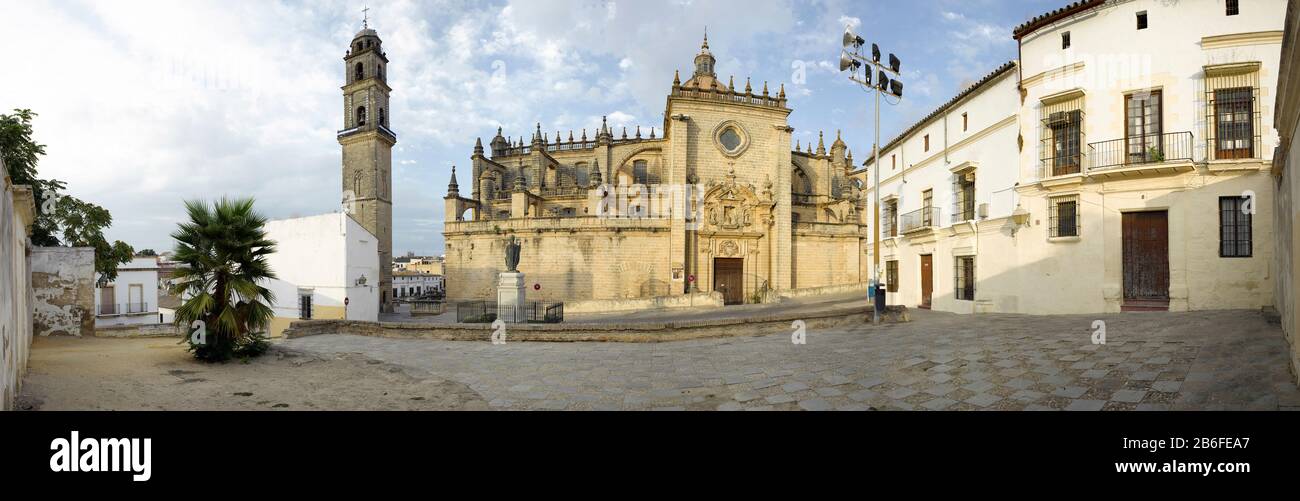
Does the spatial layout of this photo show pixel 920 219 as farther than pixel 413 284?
No

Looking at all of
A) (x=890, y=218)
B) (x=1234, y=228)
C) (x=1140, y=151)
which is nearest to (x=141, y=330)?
(x=890, y=218)

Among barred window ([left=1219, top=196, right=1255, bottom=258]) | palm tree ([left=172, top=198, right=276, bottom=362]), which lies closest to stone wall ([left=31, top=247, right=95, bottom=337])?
palm tree ([left=172, top=198, right=276, bottom=362])

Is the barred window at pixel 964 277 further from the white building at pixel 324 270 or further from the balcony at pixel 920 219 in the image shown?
the white building at pixel 324 270

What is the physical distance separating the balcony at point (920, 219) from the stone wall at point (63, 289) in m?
24.6

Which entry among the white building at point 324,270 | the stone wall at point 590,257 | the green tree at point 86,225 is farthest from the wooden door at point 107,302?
the stone wall at point 590,257

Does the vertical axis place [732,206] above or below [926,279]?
above

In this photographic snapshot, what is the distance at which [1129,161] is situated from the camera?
11703 millimetres

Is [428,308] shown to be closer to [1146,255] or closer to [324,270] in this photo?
[324,270]

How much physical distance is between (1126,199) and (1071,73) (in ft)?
11.3

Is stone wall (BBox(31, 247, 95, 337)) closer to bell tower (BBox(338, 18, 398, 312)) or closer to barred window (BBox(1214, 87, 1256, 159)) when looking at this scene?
bell tower (BBox(338, 18, 398, 312))

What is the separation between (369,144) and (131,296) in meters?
18.6
